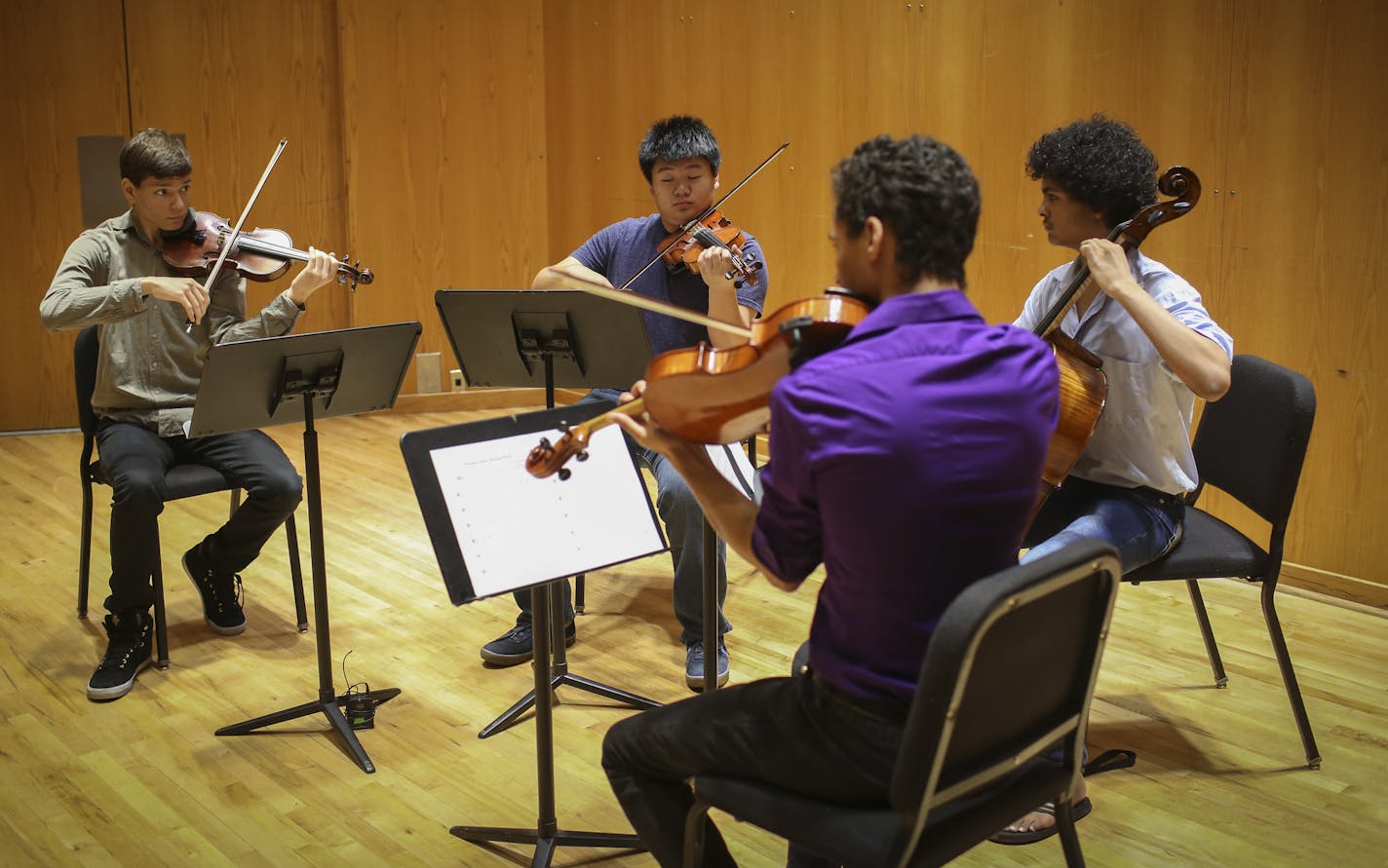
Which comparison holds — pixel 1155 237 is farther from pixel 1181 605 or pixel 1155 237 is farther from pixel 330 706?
pixel 330 706

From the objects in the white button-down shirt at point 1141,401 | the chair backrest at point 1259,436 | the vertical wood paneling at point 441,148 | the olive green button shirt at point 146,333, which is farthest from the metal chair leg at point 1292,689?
the vertical wood paneling at point 441,148

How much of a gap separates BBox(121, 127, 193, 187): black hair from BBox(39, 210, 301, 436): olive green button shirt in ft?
0.48

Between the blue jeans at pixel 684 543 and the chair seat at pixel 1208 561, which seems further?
the blue jeans at pixel 684 543

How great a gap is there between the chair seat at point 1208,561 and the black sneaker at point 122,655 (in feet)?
7.44

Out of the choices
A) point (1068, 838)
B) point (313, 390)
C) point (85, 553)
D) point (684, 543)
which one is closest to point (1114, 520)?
point (1068, 838)

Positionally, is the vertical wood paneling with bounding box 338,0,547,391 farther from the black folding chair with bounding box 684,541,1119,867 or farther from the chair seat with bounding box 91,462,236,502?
the black folding chair with bounding box 684,541,1119,867

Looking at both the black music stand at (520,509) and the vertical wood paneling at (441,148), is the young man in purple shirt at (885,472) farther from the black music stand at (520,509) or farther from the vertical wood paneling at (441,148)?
the vertical wood paneling at (441,148)

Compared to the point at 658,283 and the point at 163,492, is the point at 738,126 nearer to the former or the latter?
the point at 658,283

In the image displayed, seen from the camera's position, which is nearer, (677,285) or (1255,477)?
(1255,477)

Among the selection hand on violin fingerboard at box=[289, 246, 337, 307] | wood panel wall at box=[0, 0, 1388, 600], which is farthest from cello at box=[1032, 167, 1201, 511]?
hand on violin fingerboard at box=[289, 246, 337, 307]

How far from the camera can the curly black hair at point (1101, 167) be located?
2.44 metres

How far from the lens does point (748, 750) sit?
1.61 metres

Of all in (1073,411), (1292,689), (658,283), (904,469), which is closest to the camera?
(904,469)

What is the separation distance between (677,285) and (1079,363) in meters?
1.25
